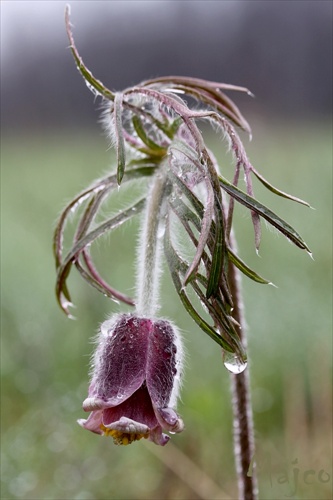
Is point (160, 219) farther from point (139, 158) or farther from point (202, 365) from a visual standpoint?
point (202, 365)

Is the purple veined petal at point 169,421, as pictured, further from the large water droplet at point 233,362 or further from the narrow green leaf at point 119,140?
the narrow green leaf at point 119,140

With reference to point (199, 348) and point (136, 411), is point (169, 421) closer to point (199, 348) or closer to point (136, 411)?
point (136, 411)

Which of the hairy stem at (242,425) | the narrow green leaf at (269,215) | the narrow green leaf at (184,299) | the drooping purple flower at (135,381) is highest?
the narrow green leaf at (269,215)

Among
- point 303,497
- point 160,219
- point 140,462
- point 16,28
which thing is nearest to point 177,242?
point 160,219

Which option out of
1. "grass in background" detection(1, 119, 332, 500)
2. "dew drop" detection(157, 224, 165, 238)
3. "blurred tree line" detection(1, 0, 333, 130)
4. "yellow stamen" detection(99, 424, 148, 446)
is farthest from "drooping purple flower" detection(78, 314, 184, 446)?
"blurred tree line" detection(1, 0, 333, 130)

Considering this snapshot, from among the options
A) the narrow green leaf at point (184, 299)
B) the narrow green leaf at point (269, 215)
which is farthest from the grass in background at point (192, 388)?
the narrow green leaf at point (269, 215)

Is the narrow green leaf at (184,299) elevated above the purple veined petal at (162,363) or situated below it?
above
